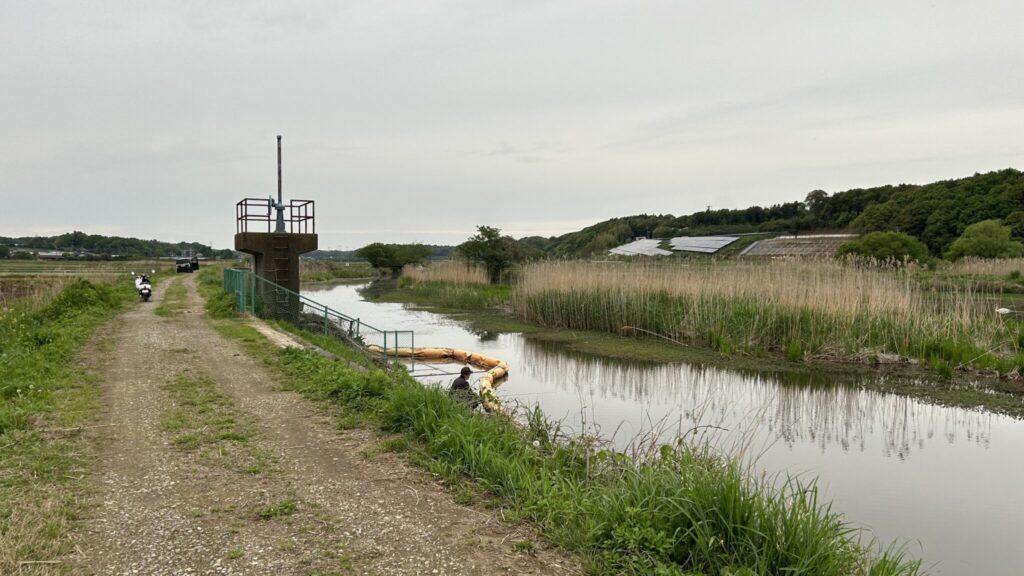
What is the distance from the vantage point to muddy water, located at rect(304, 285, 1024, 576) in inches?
238

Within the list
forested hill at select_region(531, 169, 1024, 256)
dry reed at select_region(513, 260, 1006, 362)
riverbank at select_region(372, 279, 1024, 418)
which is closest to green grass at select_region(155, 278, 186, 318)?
riverbank at select_region(372, 279, 1024, 418)

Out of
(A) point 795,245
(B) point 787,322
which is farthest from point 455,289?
(A) point 795,245

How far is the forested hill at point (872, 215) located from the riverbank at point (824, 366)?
65.2 ft

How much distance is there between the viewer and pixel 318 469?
17.4ft

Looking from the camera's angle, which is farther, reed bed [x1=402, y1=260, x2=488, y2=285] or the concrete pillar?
reed bed [x1=402, y1=260, x2=488, y2=285]

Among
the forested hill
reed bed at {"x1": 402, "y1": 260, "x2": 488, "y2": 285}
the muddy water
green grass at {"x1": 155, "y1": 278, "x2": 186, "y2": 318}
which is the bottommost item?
the muddy water

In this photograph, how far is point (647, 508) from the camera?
4215 mm

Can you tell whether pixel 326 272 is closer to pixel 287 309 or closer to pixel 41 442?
pixel 287 309

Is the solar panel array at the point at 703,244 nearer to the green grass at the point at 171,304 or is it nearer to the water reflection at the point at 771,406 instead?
the green grass at the point at 171,304

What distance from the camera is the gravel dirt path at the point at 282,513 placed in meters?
3.75

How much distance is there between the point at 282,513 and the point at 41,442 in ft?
9.52

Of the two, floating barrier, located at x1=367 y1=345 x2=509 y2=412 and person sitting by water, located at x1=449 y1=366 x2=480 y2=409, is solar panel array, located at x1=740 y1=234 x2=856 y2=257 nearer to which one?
floating barrier, located at x1=367 y1=345 x2=509 y2=412

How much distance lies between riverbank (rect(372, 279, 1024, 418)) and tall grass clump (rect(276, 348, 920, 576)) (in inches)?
258

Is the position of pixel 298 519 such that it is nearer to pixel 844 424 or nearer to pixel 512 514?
pixel 512 514
